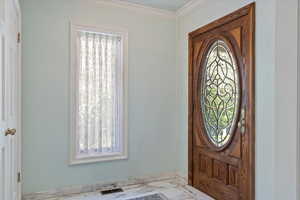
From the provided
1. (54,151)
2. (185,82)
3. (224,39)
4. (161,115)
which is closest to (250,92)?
(224,39)

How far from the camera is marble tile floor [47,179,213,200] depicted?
8.48 feet

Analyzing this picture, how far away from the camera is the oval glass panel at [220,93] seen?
7.53 ft

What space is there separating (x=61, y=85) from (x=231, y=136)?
6.98ft

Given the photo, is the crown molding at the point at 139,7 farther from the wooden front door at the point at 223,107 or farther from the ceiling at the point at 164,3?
the wooden front door at the point at 223,107

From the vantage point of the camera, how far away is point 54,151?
8.54 feet

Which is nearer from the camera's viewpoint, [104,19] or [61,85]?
[61,85]

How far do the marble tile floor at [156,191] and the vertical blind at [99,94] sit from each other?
0.52 metres

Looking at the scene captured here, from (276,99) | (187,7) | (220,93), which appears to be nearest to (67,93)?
(220,93)

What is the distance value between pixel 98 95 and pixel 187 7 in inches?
70.0

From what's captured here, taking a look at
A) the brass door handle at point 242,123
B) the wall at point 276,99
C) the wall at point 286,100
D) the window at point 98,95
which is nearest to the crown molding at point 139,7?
the window at point 98,95

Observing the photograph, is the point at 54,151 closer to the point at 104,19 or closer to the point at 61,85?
the point at 61,85

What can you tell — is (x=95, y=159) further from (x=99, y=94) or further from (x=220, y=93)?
(x=220, y=93)

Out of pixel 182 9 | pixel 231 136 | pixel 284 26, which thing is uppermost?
pixel 182 9

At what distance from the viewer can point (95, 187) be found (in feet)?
9.13
